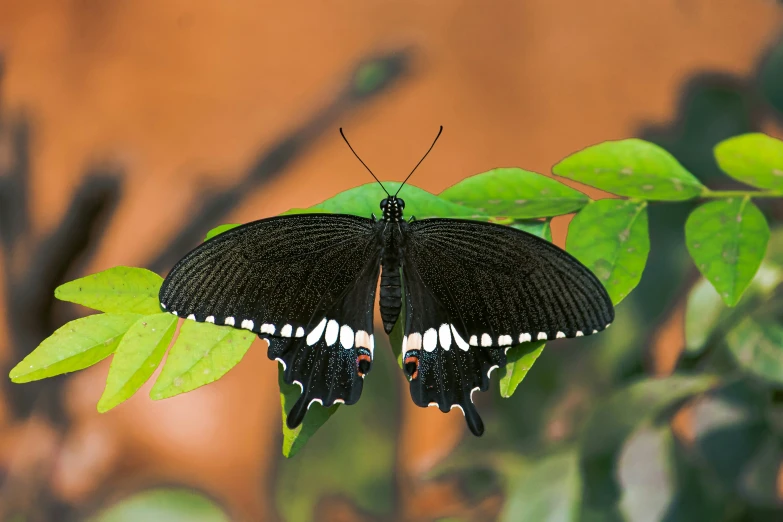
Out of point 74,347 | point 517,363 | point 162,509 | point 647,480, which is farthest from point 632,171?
point 162,509

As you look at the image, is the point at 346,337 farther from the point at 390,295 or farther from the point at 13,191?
the point at 13,191

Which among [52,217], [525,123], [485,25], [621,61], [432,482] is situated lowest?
[432,482]

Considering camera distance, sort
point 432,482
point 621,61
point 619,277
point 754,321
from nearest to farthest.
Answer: point 619,277
point 754,321
point 432,482
point 621,61

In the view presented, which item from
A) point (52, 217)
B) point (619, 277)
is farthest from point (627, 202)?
point (52, 217)

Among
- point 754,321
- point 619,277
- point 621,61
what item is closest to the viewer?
point 619,277

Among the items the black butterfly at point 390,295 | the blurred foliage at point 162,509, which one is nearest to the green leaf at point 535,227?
the black butterfly at point 390,295

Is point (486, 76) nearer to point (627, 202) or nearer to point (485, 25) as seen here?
point (485, 25)

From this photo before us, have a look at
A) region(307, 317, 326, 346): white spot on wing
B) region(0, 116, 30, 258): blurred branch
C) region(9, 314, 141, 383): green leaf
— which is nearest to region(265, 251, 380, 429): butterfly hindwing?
region(307, 317, 326, 346): white spot on wing
